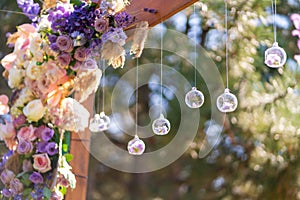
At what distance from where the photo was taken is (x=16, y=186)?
1.62 metres

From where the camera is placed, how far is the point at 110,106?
4184 millimetres

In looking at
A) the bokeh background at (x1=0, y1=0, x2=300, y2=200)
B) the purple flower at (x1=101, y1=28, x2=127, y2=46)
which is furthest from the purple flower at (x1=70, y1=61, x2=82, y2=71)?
the bokeh background at (x1=0, y1=0, x2=300, y2=200)

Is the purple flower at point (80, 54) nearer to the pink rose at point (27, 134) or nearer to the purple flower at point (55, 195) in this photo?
the pink rose at point (27, 134)

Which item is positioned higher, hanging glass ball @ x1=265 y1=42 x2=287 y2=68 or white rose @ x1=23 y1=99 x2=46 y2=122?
hanging glass ball @ x1=265 y1=42 x2=287 y2=68

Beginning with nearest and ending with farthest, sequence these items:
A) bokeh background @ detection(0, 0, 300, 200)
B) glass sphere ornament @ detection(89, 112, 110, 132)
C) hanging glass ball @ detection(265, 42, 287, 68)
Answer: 1. hanging glass ball @ detection(265, 42, 287, 68)
2. glass sphere ornament @ detection(89, 112, 110, 132)
3. bokeh background @ detection(0, 0, 300, 200)

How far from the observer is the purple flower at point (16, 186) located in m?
1.62

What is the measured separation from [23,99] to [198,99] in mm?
558

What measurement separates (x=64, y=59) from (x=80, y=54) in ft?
0.17

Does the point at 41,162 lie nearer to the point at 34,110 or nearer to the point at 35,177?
the point at 35,177

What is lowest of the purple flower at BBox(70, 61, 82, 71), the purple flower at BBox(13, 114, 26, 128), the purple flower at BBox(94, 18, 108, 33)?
the purple flower at BBox(13, 114, 26, 128)

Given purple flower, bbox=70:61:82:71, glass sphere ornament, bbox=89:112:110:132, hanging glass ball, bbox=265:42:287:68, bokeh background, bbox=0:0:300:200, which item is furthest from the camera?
bokeh background, bbox=0:0:300:200

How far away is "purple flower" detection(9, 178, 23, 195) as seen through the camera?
1.62 metres

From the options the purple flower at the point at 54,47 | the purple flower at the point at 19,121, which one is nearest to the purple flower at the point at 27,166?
the purple flower at the point at 19,121

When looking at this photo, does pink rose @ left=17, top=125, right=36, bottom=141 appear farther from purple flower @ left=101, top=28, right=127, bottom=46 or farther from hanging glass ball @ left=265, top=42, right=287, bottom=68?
hanging glass ball @ left=265, top=42, right=287, bottom=68
